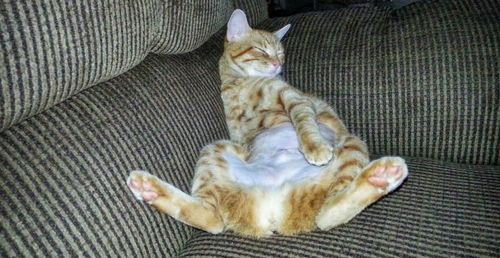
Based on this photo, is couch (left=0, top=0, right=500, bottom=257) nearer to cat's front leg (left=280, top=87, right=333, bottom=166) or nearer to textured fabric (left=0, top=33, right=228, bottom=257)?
textured fabric (left=0, top=33, right=228, bottom=257)

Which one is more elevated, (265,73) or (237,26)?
(237,26)

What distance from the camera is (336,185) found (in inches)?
37.7

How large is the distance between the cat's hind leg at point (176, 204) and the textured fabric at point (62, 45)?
0.28m

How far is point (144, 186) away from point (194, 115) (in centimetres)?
35

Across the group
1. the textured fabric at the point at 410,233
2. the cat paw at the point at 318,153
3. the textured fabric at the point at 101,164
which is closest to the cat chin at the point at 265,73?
the textured fabric at the point at 101,164

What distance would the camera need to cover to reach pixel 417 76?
1310 mm

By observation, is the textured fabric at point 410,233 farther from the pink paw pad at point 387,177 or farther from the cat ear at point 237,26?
the cat ear at point 237,26

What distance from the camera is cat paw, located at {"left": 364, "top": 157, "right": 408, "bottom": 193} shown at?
2.82 ft

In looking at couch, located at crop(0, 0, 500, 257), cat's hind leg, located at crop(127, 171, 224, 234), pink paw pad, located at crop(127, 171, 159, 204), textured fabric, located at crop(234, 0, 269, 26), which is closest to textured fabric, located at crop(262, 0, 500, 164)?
couch, located at crop(0, 0, 500, 257)

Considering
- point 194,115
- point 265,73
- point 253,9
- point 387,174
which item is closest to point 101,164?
point 194,115

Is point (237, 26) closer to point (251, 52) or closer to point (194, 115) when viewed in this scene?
point (251, 52)

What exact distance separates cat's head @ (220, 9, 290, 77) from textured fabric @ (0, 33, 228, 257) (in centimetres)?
42

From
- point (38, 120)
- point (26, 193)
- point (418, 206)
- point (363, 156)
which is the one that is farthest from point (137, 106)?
point (418, 206)

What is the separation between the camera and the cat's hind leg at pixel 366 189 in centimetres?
86
